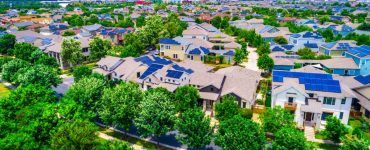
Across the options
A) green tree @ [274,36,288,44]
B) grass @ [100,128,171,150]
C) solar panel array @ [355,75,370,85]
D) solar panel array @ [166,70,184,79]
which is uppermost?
green tree @ [274,36,288,44]

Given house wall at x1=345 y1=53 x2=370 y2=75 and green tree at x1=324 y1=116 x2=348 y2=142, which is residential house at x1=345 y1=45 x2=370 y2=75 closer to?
house wall at x1=345 y1=53 x2=370 y2=75

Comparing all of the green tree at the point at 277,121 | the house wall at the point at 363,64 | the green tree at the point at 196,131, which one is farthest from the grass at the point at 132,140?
the house wall at the point at 363,64

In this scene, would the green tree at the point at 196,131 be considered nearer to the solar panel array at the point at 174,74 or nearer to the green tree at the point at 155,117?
the green tree at the point at 155,117

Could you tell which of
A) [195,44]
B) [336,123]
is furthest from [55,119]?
[195,44]

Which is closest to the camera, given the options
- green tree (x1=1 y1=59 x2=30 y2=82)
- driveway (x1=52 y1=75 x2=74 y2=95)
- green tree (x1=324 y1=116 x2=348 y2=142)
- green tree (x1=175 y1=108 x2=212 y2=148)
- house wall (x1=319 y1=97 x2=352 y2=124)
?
green tree (x1=175 y1=108 x2=212 y2=148)

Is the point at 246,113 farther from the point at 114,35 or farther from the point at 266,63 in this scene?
the point at 114,35

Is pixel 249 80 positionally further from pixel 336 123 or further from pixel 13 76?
pixel 13 76

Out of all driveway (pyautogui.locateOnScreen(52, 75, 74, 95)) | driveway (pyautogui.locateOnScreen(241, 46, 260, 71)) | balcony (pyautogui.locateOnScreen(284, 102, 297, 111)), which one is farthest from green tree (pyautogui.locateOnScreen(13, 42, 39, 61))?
balcony (pyautogui.locateOnScreen(284, 102, 297, 111))
